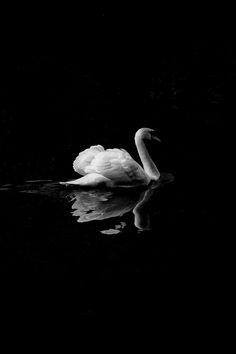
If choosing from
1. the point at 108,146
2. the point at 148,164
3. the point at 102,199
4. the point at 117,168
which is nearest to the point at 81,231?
the point at 102,199

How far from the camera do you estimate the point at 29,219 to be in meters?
6.13

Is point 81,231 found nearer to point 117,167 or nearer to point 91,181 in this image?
point 91,181

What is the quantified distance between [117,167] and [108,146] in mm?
2589

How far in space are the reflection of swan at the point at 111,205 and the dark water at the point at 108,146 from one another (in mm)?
12

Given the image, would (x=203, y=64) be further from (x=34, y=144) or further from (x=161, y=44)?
(x=34, y=144)

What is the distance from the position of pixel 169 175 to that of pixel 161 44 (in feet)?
35.4

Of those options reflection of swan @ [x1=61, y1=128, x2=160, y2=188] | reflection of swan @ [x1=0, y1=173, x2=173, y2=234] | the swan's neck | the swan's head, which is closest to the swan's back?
reflection of swan @ [x1=61, y1=128, x2=160, y2=188]

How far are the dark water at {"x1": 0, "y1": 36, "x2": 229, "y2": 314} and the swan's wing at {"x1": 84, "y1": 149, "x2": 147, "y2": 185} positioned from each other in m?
0.19

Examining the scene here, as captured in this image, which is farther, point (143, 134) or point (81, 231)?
point (143, 134)

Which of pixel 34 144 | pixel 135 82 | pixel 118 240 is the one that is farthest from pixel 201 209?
pixel 135 82

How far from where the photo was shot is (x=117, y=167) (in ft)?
24.3

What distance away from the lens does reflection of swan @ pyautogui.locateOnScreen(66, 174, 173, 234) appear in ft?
20.3

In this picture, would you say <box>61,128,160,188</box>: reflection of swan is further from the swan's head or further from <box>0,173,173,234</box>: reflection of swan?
the swan's head

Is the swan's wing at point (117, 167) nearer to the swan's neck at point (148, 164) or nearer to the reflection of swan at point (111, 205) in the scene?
the reflection of swan at point (111, 205)
